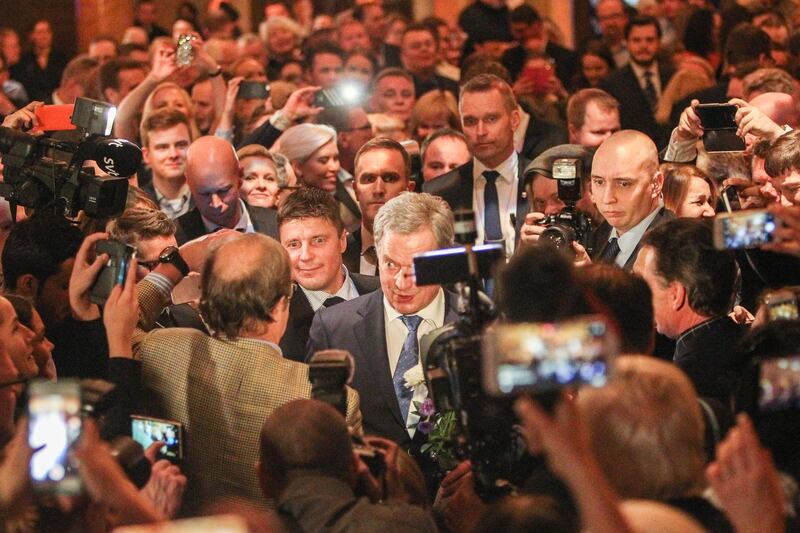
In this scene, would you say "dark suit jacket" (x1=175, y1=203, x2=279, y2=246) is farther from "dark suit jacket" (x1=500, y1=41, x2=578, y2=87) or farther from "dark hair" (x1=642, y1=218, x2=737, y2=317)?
"dark suit jacket" (x1=500, y1=41, x2=578, y2=87)

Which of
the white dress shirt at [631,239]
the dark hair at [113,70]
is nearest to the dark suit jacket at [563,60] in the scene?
the dark hair at [113,70]

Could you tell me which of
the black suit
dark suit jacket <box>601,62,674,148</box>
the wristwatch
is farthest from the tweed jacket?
dark suit jacket <box>601,62,674,148</box>

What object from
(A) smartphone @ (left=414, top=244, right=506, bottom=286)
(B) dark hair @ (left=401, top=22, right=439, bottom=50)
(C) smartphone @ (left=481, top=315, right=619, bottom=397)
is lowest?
(A) smartphone @ (left=414, top=244, right=506, bottom=286)

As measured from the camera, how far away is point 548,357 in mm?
2434

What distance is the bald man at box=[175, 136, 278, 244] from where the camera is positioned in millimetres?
6484

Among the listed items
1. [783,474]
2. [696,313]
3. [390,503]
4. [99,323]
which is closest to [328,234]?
[99,323]

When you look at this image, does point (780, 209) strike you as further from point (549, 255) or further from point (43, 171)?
point (43, 171)

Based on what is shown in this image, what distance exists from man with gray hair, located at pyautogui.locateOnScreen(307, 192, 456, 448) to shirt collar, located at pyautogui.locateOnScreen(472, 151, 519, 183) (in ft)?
6.09

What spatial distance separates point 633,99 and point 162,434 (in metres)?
6.31

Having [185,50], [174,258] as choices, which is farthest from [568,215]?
[185,50]

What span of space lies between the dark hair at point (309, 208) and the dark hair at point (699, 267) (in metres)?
1.73

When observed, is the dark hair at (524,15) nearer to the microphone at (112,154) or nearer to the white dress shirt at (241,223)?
the white dress shirt at (241,223)

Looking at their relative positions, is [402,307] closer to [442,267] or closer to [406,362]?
[406,362]

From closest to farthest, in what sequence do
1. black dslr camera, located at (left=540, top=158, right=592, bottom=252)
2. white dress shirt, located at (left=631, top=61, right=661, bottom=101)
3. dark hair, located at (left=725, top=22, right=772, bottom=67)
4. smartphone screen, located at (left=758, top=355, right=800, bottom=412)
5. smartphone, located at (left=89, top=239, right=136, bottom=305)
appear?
1. smartphone screen, located at (left=758, top=355, right=800, bottom=412)
2. smartphone, located at (left=89, top=239, right=136, bottom=305)
3. black dslr camera, located at (left=540, top=158, right=592, bottom=252)
4. dark hair, located at (left=725, top=22, right=772, bottom=67)
5. white dress shirt, located at (left=631, top=61, right=661, bottom=101)
